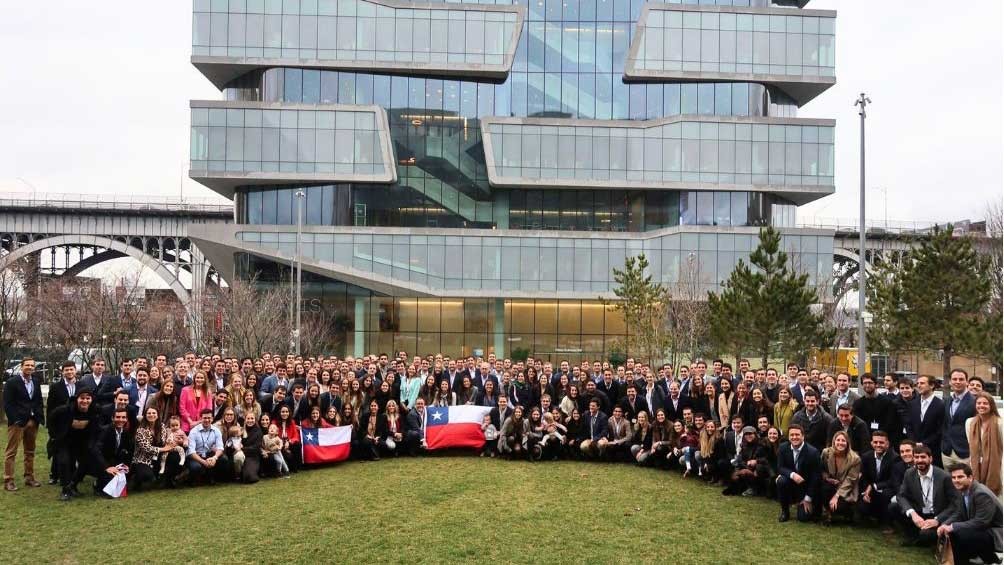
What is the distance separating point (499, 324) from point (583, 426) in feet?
112

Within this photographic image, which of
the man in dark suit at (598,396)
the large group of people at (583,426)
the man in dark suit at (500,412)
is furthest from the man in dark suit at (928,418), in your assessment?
the man in dark suit at (500,412)

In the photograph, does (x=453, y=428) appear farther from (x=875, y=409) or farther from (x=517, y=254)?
(x=517, y=254)

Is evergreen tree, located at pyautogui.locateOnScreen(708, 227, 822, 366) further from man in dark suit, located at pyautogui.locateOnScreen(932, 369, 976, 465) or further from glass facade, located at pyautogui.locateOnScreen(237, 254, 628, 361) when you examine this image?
glass facade, located at pyautogui.locateOnScreen(237, 254, 628, 361)

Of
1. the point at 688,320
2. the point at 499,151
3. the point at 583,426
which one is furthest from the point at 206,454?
the point at 499,151

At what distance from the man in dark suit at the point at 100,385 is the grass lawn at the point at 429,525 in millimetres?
1667

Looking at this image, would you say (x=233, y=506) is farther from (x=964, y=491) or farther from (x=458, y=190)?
(x=458, y=190)

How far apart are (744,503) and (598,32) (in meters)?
44.8

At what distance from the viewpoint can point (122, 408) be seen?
1277cm

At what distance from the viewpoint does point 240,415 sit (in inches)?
558

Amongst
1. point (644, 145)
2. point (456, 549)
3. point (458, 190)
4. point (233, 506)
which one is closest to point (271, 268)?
point (458, 190)

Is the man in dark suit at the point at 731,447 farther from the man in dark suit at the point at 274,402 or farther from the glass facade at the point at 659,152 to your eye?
the glass facade at the point at 659,152

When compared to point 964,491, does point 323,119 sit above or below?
above

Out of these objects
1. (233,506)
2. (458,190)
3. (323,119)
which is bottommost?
(233,506)

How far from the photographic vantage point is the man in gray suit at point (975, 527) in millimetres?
8844
